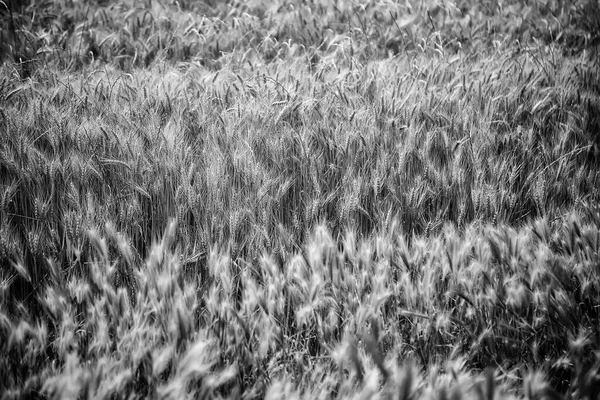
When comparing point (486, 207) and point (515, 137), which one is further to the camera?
point (515, 137)

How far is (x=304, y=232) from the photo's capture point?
154cm

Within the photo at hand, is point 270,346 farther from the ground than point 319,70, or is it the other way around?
point 319,70

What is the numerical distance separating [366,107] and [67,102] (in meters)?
1.58

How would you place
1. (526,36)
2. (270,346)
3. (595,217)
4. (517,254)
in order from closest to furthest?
(270,346)
(517,254)
(595,217)
(526,36)

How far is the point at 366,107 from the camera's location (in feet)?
6.97

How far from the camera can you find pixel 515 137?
1.95m

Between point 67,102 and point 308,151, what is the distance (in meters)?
1.31

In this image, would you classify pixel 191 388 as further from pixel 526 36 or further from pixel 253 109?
pixel 526 36

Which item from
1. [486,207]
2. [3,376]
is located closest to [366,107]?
[486,207]

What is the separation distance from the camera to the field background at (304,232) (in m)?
0.94

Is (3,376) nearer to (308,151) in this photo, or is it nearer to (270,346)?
(270,346)

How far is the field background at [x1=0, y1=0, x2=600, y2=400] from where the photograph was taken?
94 centimetres

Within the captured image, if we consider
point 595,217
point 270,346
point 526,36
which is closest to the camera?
point 270,346

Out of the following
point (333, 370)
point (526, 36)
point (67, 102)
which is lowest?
point (333, 370)
